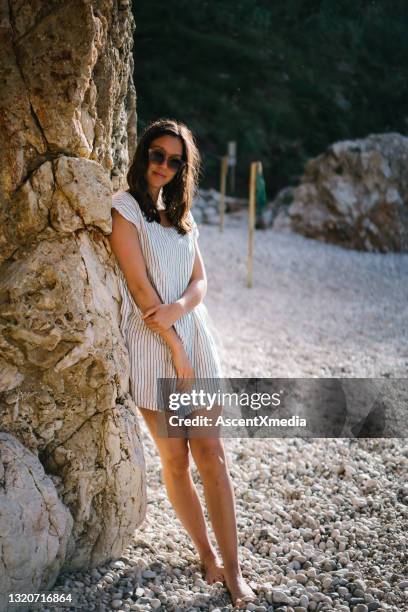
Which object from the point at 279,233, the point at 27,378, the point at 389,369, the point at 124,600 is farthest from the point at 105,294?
the point at 279,233

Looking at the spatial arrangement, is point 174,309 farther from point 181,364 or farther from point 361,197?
point 361,197

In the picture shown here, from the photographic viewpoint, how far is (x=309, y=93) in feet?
38.9

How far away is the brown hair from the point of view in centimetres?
256

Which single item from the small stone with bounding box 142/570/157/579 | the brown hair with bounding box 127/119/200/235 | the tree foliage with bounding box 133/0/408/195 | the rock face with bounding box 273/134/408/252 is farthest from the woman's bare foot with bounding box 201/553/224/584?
the rock face with bounding box 273/134/408/252

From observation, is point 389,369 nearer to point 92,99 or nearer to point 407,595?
point 407,595

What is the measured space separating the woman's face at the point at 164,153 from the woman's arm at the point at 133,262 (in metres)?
0.25

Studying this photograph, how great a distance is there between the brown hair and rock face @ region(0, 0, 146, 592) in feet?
0.66

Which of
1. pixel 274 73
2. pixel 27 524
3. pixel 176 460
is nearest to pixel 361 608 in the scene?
pixel 176 460

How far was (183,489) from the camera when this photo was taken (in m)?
2.57

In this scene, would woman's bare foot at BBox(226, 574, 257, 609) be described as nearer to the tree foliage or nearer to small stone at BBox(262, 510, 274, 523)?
small stone at BBox(262, 510, 274, 523)

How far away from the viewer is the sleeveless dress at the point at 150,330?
2523mm

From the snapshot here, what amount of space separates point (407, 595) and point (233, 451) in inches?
62.5

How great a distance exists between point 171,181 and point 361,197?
8.28 metres
